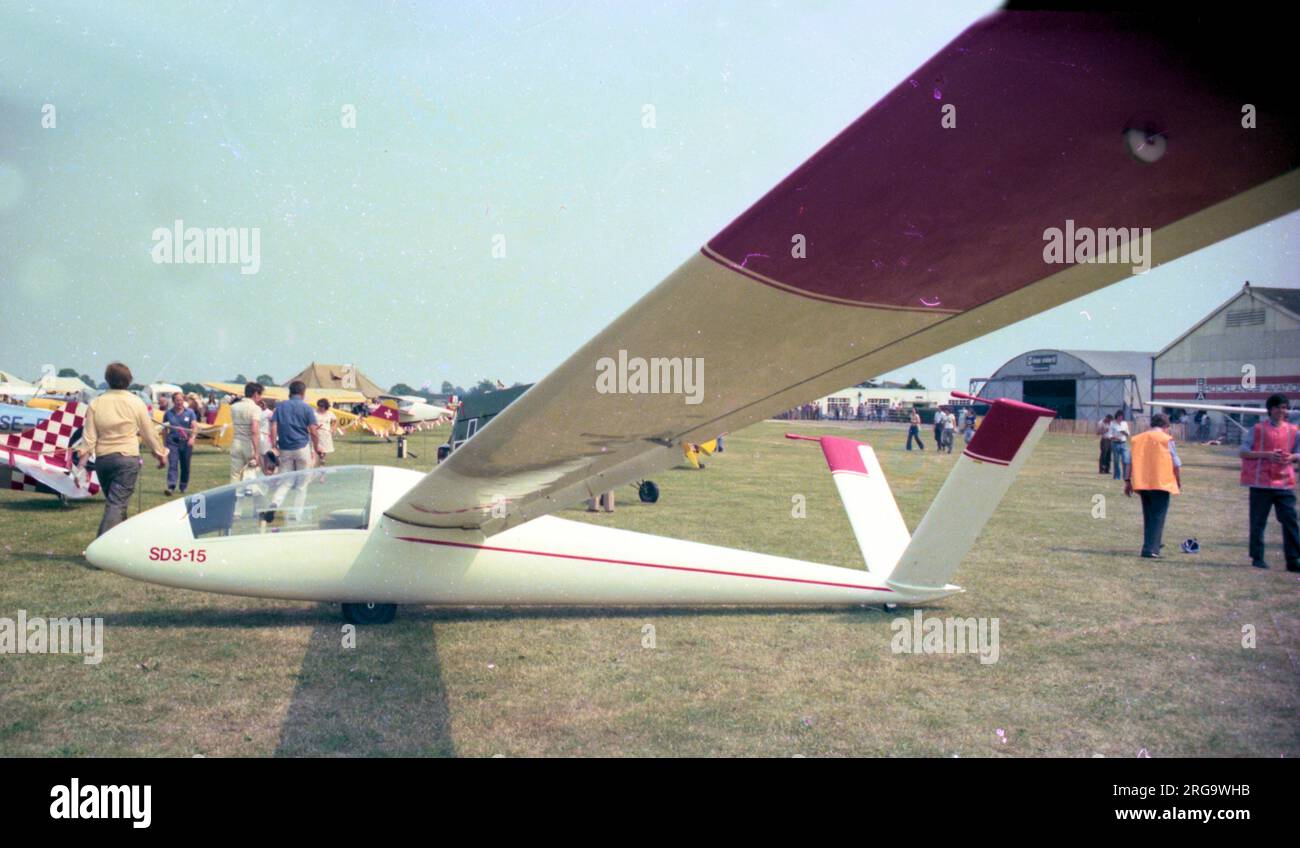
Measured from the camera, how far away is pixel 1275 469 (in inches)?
317

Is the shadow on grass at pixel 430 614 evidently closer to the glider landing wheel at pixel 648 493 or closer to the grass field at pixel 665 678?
the grass field at pixel 665 678

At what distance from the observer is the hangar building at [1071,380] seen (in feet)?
103

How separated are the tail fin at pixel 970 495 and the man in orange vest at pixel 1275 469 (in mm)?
4871

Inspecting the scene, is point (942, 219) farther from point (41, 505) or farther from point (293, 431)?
point (41, 505)

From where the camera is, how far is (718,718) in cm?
395

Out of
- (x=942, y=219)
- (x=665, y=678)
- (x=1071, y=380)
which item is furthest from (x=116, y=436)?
(x=1071, y=380)

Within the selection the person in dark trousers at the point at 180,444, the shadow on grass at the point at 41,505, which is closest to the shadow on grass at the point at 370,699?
the shadow on grass at the point at 41,505

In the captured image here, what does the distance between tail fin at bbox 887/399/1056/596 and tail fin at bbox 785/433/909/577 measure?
231 mm

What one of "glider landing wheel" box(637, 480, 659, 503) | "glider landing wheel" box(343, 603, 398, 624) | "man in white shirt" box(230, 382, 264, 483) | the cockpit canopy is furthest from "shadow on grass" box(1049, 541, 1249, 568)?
"man in white shirt" box(230, 382, 264, 483)

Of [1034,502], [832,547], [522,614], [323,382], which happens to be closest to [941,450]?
[1034,502]

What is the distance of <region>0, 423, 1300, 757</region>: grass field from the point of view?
3.67m

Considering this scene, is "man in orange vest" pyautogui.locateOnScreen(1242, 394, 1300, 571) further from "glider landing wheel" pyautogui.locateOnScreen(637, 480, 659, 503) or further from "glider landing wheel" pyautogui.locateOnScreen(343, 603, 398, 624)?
"glider landing wheel" pyautogui.locateOnScreen(343, 603, 398, 624)

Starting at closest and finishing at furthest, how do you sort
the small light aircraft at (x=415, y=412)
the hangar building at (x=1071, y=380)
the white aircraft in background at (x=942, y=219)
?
the white aircraft in background at (x=942, y=219) < the hangar building at (x=1071, y=380) < the small light aircraft at (x=415, y=412)

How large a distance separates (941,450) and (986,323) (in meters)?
30.5
